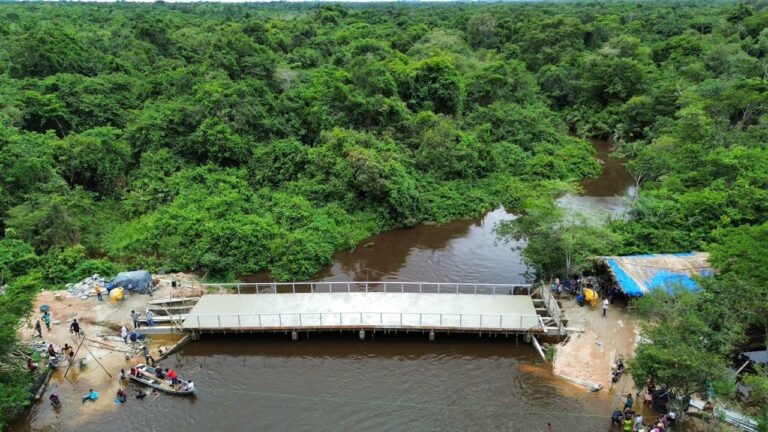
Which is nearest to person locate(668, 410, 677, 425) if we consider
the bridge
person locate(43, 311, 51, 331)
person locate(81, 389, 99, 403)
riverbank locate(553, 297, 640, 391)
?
riverbank locate(553, 297, 640, 391)

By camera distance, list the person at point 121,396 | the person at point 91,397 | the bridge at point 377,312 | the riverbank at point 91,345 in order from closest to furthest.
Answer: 1. the riverbank at point 91,345
2. the person at point 121,396
3. the person at point 91,397
4. the bridge at point 377,312

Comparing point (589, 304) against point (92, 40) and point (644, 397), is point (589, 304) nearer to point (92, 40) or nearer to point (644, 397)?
point (644, 397)

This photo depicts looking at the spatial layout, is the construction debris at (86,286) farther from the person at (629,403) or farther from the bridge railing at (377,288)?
the person at (629,403)

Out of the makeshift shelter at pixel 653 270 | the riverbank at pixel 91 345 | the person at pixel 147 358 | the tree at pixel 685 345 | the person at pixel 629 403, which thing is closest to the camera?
the tree at pixel 685 345

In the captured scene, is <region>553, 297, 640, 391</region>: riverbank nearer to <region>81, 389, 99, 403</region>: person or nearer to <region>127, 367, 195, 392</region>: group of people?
<region>127, 367, 195, 392</region>: group of people

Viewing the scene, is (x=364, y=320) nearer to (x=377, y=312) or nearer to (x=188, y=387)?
(x=377, y=312)

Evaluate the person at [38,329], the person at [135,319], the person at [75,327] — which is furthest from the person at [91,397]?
the person at [38,329]

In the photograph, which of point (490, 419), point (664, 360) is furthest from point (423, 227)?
point (664, 360)

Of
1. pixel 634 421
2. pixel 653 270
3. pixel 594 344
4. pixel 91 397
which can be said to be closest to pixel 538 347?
pixel 594 344
